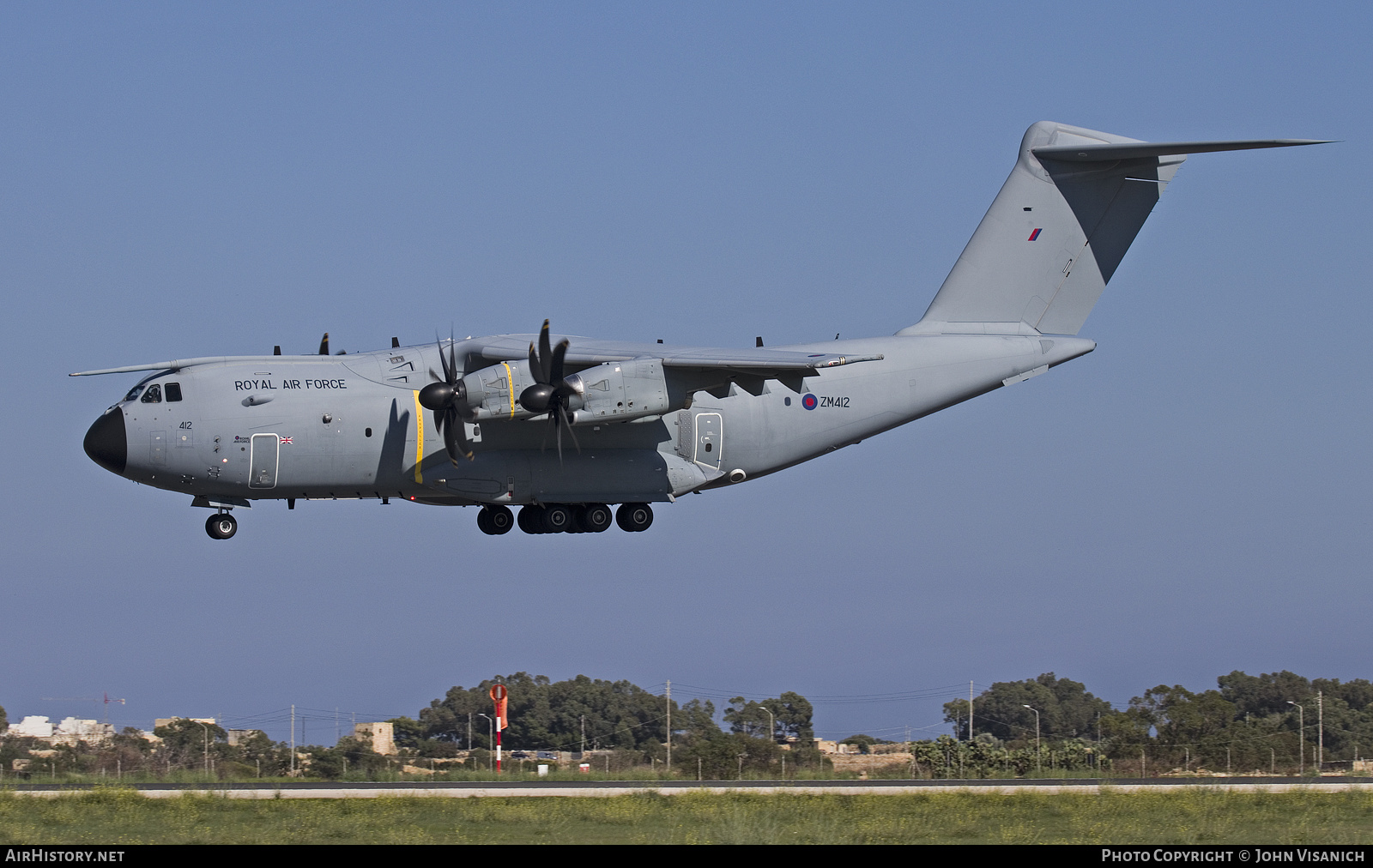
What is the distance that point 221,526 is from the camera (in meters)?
22.9

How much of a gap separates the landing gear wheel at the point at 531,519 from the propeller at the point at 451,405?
2134 mm

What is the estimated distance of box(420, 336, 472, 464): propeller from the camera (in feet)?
70.7

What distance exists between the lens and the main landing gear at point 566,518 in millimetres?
24219

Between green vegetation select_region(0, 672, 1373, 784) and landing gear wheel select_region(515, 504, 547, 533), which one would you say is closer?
landing gear wheel select_region(515, 504, 547, 533)

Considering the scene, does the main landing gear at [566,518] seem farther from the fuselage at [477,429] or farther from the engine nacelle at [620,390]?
the engine nacelle at [620,390]

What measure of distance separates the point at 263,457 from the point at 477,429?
3.07 meters

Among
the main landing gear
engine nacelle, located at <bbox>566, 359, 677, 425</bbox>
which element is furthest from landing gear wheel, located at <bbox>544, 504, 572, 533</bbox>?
engine nacelle, located at <bbox>566, 359, 677, 425</bbox>

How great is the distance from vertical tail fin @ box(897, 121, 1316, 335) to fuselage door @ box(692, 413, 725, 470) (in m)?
3.94

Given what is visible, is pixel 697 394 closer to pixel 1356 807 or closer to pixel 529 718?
pixel 1356 807

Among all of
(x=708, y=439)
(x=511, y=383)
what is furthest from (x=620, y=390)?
(x=708, y=439)

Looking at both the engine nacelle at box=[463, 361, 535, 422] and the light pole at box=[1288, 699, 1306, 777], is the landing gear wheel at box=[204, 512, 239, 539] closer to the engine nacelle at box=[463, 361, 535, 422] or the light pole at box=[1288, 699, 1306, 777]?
the engine nacelle at box=[463, 361, 535, 422]

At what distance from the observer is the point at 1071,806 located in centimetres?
1938
